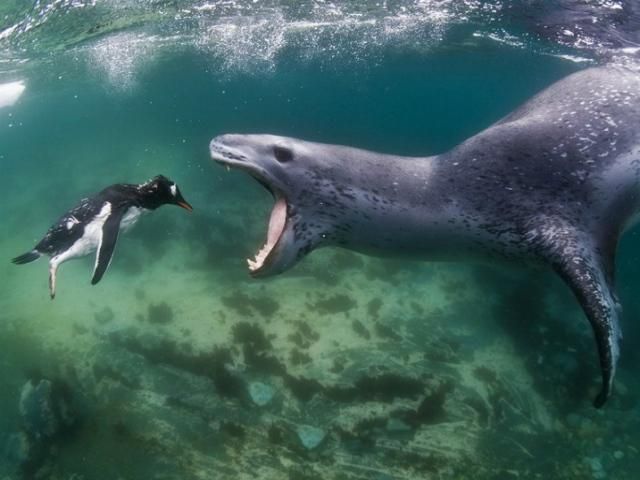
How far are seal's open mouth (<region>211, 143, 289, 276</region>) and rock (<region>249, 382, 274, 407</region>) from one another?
336 cm

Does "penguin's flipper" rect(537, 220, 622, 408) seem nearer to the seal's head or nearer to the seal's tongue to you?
the seal's head

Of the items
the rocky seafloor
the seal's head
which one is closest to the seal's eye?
the seal's head

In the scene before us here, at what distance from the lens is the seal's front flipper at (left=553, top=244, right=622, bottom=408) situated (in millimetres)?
2971

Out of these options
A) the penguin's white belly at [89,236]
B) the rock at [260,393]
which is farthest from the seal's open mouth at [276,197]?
the rock at [260,393]

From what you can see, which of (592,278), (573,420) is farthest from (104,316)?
(592,278)

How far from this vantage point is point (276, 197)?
11.4ft

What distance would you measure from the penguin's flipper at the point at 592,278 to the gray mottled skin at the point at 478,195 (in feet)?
0.03

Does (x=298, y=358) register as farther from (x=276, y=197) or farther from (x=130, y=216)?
(x=276, y=197)

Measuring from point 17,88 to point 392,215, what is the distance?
25740mm

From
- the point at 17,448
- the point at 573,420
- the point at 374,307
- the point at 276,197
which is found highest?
the point at 276,197

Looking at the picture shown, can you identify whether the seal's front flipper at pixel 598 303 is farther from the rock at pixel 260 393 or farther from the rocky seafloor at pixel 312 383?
the rock at pixel 260 393

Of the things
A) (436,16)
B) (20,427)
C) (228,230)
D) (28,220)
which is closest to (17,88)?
(28,220)

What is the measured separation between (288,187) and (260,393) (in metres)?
3.81

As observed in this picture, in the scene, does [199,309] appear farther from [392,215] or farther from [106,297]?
[392,215]
